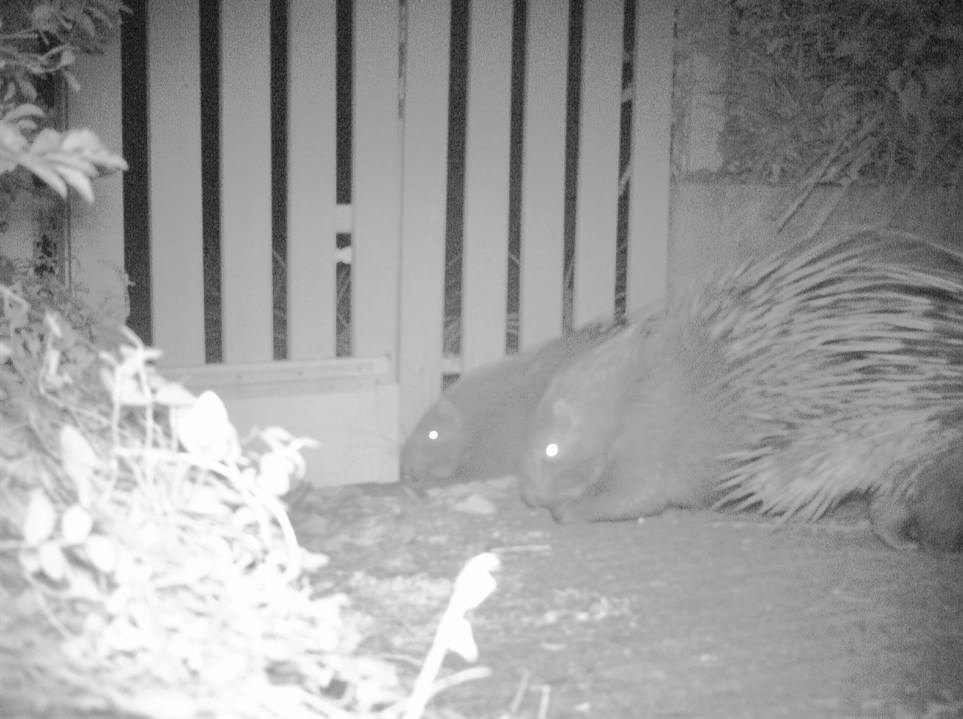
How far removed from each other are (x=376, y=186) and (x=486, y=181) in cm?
50

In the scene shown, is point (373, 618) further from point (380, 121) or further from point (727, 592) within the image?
point (380, 121)

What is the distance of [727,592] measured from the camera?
3.63 m

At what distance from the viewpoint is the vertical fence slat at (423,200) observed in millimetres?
5016

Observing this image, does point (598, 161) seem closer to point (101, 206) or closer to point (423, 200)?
point (423, 200)

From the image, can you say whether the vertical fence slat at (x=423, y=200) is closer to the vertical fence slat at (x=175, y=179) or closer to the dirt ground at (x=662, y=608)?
the dirt ground at (x=662, y=608)

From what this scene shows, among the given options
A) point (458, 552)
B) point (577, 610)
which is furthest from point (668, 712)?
point (458, 552)

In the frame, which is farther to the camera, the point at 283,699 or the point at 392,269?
the point at 392,269

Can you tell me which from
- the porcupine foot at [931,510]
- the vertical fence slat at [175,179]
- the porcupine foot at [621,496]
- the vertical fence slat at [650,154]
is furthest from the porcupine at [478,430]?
the porcupine foot at [931,510]

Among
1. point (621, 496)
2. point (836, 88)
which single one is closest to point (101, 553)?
point (621, 496)

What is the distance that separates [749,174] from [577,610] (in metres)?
2.73

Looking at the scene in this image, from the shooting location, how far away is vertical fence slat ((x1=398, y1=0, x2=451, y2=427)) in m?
5.02

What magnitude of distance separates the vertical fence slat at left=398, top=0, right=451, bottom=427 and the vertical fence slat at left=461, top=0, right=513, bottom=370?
14 cm

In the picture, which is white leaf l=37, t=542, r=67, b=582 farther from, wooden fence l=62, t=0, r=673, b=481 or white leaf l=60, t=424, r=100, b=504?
wooden fence l=62, t=0, r=673, b=481

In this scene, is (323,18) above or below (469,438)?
above
